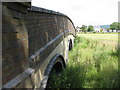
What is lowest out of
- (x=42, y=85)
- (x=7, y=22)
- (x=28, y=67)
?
(x=42, y=85)

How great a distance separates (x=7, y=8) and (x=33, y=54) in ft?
4.12

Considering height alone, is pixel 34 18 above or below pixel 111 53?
above

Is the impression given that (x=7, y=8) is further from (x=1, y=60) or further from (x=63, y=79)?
(x=63, y=79)

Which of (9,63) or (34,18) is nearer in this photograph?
(9,63)

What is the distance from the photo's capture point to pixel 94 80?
19.6 ft

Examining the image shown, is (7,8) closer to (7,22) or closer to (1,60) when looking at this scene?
(7,22)

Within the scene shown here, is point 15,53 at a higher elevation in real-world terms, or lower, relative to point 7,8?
lower

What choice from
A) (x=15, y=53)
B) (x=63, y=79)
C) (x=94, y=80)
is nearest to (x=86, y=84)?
(x=94, y=80)

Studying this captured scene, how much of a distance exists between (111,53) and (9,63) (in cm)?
911

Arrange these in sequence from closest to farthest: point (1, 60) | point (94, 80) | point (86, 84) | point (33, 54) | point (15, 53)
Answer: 1. point (1, 60)
2. point (15, 53)
3. point (33, 54)
4. point (86, 84)
5. point (94, 80)

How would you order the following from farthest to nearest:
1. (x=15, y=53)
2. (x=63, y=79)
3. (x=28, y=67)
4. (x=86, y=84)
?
(x=86, y=84) → (x=63, y=79) → (x=28, y=67) → (x=15, y=53)

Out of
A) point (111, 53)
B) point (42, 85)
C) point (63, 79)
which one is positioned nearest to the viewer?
point (42, 85)

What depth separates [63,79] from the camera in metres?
4.99

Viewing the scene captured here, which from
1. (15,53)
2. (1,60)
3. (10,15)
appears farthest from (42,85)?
(10,15)
